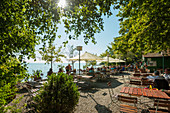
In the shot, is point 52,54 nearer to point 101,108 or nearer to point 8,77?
point 101,108

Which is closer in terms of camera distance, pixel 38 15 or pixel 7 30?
pixel 7 30

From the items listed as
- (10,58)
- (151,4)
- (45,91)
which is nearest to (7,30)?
(10,58)

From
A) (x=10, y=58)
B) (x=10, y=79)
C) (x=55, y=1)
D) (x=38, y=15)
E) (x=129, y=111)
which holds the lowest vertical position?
(x=129, y=111)

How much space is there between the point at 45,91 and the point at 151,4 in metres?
6.75

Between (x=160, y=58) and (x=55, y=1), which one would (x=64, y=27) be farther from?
(x=160, y=58)

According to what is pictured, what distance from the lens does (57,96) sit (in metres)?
3.16

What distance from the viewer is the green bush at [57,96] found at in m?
Answer: 3.09

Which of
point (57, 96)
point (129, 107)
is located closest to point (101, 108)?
point (129, 107)

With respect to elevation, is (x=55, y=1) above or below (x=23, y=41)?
above

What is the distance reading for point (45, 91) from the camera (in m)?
3.24

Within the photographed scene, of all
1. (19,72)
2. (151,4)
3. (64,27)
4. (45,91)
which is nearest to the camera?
(19,72)

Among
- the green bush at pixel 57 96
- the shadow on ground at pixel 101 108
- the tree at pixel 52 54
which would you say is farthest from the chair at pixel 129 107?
the tree at pixel 52 54

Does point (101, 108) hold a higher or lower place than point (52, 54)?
lower

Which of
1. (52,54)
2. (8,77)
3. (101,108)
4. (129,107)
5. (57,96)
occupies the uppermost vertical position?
(52,54)
